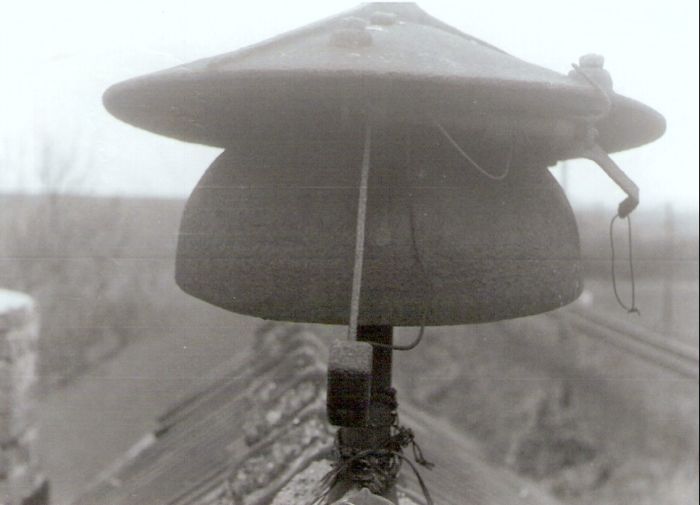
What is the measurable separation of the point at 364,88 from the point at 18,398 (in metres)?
2.71

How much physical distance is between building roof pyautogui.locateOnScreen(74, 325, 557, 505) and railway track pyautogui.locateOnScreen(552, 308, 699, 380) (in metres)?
3.16

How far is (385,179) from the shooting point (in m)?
1.12

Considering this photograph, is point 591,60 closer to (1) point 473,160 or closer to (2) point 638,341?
(1) point 473,160

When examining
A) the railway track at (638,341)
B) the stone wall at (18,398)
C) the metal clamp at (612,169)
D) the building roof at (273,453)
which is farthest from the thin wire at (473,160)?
the railway track at (638,341)

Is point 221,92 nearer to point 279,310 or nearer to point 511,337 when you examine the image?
point 279,310

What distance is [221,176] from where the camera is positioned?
1.24 metres

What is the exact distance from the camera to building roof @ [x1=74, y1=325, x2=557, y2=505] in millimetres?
1853

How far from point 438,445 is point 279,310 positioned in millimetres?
2045

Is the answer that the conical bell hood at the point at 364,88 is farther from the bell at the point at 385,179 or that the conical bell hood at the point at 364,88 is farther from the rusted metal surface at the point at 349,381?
the rusted metal surface at the point at 349,381

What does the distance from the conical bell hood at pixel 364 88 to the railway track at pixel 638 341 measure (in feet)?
16.6

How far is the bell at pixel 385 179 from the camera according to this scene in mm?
1063

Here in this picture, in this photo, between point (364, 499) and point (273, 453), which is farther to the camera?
point (273, 453)

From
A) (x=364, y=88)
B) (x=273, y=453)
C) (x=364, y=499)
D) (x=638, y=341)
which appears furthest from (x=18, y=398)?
(x=638, y=341)

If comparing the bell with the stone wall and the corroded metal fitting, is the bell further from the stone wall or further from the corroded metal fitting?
the stone wall
